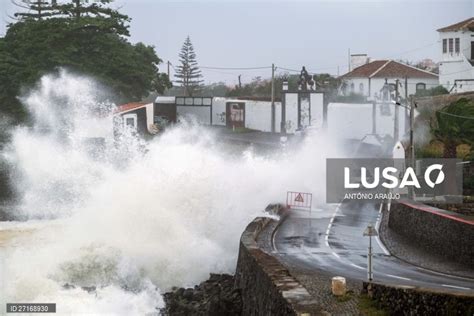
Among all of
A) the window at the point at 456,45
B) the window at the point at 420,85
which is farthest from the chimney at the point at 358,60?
the window at the point at 456,45

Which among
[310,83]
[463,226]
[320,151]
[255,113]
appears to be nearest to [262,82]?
[255,113]

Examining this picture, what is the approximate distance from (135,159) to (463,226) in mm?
15274

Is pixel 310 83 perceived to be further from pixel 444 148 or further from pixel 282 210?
pixel 282 210

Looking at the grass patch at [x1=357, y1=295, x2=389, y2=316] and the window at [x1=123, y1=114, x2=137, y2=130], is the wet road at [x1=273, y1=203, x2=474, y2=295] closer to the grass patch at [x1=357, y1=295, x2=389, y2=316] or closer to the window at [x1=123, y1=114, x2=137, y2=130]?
the grass patch at [x1=357, y1=295, x2=389, y2=316]

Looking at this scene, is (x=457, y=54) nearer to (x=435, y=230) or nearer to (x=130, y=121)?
(x=130, y=121)

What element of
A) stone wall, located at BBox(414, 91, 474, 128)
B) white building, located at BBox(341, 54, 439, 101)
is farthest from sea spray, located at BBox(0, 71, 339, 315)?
white building, located at BBox(341, 54, 439, 101)

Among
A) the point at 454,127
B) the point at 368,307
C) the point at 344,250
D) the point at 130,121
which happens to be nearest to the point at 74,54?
the point at 130,121

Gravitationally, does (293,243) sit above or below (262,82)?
below

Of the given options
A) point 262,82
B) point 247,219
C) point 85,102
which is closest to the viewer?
point 247,219

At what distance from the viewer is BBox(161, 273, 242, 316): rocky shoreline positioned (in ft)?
53.7

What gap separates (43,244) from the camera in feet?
73.7

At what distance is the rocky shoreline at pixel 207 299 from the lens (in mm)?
16359

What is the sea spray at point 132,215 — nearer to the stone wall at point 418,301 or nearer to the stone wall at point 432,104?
the stone wall at point 432,104

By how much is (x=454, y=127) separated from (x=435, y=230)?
10.2 meters
